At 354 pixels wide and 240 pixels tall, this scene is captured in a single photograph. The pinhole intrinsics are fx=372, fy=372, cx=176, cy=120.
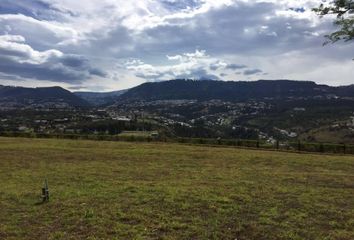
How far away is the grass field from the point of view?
31.3 feet

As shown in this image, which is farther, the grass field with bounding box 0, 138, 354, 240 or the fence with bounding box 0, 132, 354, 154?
the fence with bounding box 0, 132, 354, 154

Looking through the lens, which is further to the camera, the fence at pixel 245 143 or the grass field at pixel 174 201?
the fence at pixel 245 143

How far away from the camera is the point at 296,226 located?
1008 cm

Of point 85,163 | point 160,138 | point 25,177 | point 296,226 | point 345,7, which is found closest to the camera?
point 296,226

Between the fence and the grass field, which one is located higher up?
the grass field

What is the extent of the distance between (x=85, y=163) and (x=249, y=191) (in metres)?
12.1

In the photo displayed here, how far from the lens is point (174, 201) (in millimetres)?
12586

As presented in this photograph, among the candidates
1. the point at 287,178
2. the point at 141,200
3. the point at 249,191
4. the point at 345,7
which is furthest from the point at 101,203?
the point at 345,7

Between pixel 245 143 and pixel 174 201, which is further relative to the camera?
pixel 245 143

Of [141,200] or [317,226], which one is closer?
[317,226]

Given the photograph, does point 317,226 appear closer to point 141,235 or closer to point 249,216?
point 249,216

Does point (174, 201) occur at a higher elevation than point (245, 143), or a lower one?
higher

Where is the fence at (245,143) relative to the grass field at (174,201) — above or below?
below

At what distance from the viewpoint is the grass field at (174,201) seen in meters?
9.53
